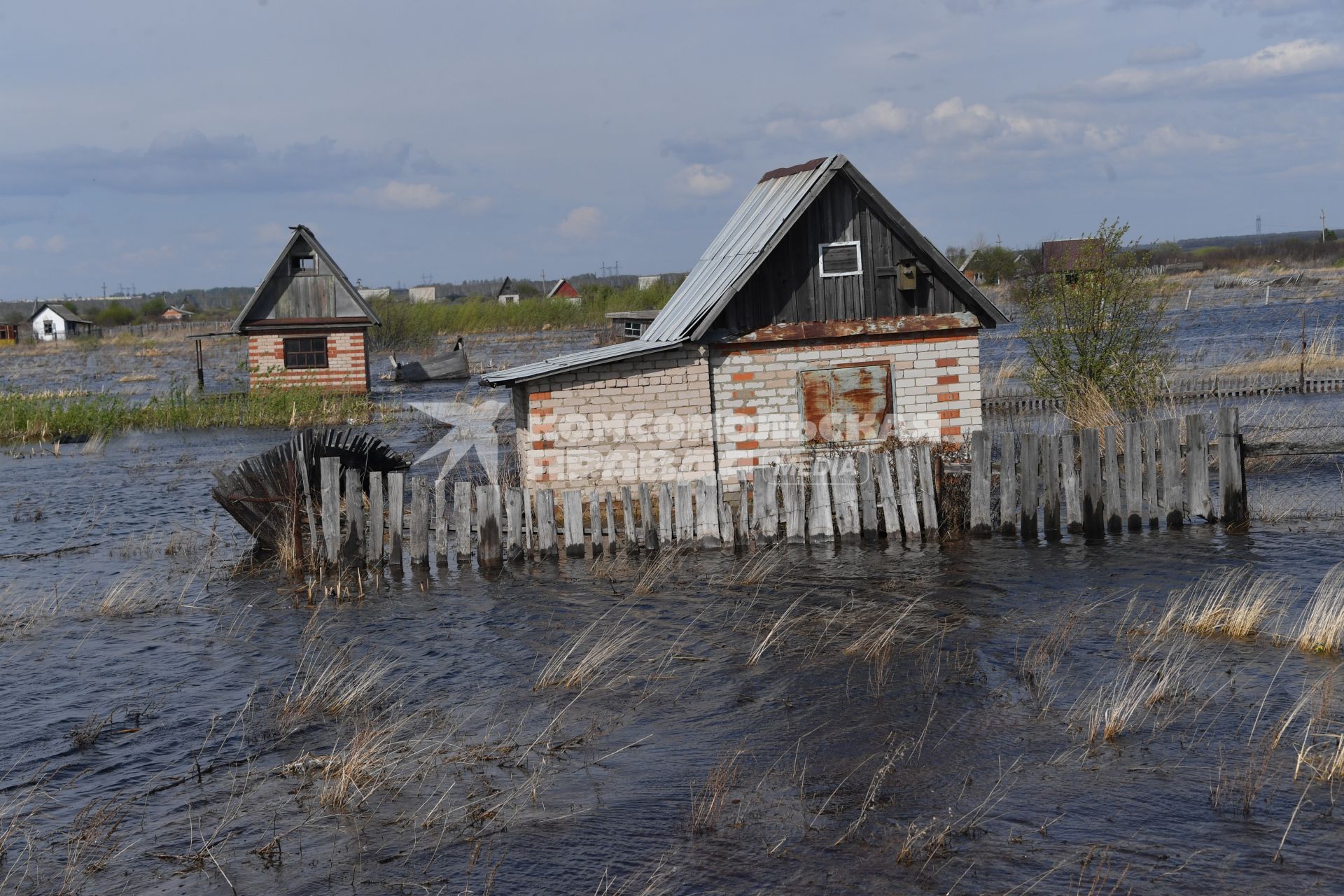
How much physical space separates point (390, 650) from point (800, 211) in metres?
7.71

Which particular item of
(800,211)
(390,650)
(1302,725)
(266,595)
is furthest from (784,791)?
(800,211)

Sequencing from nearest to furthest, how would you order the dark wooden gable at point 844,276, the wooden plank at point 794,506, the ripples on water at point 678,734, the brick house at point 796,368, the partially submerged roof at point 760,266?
the ripples on water at point 678,734 < the wooden plank at point 794,506 < the partially submerged roof at point 760,266 < the brick house at point 796,368 < the dark wooden gable at point 844,276

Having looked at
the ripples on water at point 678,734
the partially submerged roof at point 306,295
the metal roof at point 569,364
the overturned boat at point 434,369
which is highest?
the partially submerged roof at point 306,295

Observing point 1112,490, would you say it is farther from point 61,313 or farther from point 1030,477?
point 61,313

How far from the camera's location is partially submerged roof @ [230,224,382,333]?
34.6 m

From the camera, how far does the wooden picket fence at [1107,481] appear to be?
13336 mm

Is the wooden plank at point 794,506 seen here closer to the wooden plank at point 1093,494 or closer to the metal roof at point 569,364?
the metal roof at point 569,364

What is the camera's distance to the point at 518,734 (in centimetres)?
833

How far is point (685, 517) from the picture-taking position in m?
13.5

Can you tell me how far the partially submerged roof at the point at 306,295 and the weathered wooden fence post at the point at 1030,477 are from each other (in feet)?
82.5

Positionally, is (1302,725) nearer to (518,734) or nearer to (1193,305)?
(518,734)

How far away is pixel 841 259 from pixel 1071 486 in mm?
4283

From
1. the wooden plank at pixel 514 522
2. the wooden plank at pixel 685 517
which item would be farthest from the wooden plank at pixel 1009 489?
the wooden plank at pixel 514 522

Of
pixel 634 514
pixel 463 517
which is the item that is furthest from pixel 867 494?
pixel 463 517
